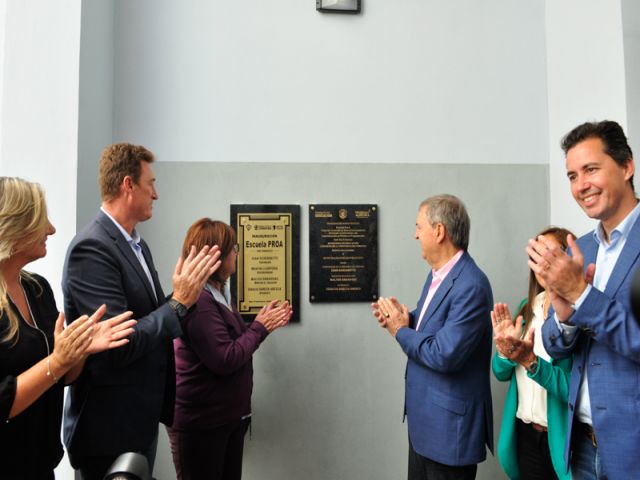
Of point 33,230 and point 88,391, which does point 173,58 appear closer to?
point 33,230

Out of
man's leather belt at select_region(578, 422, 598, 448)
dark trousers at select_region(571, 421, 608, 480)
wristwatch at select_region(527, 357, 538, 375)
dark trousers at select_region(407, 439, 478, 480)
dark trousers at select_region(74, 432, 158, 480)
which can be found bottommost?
dark trousers at select_region(407, 439, 478, 480)

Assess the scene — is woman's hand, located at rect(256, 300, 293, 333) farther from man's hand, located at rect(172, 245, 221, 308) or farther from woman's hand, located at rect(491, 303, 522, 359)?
woman's hand, located at rect(491, 303, 522, 359)

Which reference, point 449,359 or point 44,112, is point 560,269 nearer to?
point 449,359

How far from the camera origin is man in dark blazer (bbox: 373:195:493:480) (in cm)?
201

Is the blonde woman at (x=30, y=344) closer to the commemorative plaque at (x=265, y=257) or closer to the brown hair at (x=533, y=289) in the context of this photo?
the commemorative plaque at (x=265, y=257)

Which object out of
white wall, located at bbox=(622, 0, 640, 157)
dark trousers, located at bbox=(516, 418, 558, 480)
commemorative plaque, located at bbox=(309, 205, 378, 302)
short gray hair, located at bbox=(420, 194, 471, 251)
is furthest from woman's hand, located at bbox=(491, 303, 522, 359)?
white wall, located at bbox=(622, 0, 640, 157)

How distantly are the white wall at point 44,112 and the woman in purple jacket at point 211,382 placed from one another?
82cm

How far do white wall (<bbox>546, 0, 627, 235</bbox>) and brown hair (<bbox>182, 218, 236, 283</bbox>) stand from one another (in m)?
2.09

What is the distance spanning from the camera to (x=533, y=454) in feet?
7.28

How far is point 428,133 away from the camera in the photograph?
10.5 feet

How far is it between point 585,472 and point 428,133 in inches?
85.3

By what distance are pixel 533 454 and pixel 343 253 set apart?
1.51m

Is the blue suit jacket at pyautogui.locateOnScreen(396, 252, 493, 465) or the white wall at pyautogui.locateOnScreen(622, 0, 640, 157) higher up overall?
the white wall at pyautogui.locateOnScreen(622, 0, 640, 157)

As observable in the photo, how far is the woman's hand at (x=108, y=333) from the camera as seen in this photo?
158 centimetres
